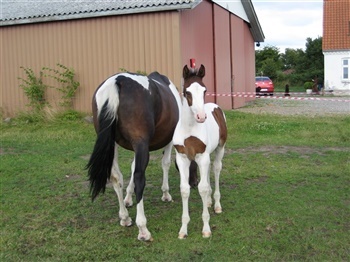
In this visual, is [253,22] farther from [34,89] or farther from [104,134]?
[104,134]

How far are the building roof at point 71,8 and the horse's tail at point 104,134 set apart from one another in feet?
27.0

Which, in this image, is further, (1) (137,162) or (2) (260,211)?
(2) (260,211)

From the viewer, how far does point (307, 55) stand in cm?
4503

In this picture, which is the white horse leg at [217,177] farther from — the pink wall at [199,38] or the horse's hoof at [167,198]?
the pink wall at [199,38]

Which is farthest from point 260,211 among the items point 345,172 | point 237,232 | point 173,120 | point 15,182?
point 15,182

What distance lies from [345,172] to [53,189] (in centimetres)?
466

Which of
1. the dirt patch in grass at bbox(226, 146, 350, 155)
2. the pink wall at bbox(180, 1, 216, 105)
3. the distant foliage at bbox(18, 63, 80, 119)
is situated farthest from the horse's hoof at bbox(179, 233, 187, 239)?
the distant foliage at bbox(18, 63, 80, 119)

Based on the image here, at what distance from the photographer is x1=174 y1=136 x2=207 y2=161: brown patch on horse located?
4.82 m

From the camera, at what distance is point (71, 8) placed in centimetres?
1436

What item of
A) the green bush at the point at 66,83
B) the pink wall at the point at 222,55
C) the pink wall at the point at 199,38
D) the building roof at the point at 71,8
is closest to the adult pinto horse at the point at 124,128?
the building roof at the point at 71,8

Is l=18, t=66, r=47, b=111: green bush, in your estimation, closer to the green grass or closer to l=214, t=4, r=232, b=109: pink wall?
the green grass

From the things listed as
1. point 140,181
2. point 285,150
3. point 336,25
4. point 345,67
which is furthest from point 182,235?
point 336,25

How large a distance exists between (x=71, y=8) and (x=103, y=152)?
418 inches

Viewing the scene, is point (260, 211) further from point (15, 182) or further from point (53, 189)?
point (15, 182)
